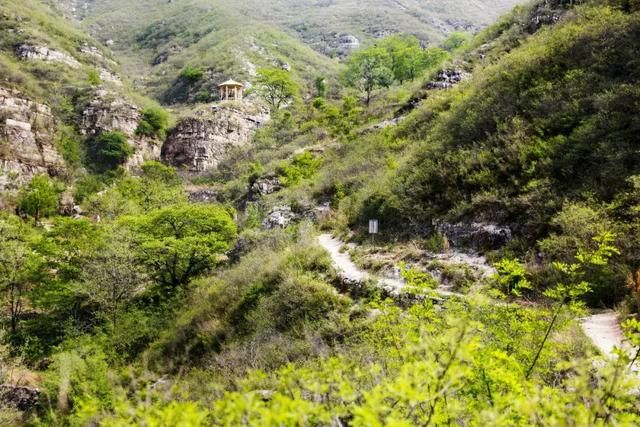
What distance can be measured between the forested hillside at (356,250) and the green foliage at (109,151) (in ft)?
0.70

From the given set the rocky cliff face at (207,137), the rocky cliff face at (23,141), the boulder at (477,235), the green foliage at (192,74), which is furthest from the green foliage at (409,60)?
the boulder at (477,235)

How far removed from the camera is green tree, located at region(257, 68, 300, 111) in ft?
160

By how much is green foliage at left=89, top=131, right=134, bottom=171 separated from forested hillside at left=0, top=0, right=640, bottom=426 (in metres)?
0.21

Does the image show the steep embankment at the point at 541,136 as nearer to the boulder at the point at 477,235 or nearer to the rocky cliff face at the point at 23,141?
the boulder at the point at 477,235

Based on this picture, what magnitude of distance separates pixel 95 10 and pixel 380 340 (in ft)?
423

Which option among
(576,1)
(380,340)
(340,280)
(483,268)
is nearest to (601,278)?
(483,268)

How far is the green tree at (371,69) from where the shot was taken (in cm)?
4250

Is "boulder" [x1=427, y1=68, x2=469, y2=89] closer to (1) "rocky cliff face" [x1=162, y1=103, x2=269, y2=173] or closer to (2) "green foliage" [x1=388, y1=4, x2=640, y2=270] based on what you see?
(2) "green foliage" [x1=388, y1=4, x2=640, y2=270]

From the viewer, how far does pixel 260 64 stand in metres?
65.9

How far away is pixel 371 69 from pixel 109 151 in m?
29.3

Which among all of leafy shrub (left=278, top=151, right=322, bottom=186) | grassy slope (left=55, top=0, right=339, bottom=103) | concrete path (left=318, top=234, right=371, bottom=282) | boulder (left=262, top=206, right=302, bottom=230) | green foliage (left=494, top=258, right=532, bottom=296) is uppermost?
grassy slope (left=55, top=0, right=339, bottom=103)

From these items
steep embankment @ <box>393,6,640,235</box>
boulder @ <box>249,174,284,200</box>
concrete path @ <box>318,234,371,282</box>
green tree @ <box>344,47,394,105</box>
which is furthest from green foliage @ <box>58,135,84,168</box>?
steep embankment @ <box>393,6,640,235</box>

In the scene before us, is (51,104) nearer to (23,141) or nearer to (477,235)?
(23,141)

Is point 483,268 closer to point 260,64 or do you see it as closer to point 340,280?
point 340,280
